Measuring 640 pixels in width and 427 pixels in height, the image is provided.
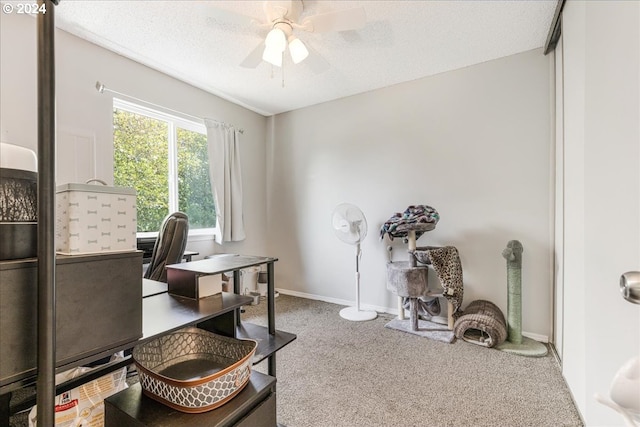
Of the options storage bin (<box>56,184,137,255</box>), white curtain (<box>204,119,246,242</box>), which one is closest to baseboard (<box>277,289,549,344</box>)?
white curtain (<box>204,119,246,242</box>)

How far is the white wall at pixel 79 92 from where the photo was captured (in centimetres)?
190

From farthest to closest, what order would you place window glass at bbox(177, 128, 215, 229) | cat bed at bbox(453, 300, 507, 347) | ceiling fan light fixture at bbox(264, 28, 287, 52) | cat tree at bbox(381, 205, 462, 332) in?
A: window glass at bbox(177, 128, 215, 229) → cat tree at bbox(381, 205, 462, 332) → cat bed at bbox(453, 300, 507, 347) → ceiling fan light fixture at bbox(264, 28, 287, 52)

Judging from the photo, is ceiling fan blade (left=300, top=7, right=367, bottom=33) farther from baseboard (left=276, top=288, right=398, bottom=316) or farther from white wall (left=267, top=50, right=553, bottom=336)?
baseboard (left=276, top=288, right=398, bottom=316)

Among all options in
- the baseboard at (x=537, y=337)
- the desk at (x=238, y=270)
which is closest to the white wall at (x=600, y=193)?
the baseboard at (x=537, y=337)

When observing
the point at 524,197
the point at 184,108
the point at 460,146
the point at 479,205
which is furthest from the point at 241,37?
the point at 524,197

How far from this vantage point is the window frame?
2611 mm

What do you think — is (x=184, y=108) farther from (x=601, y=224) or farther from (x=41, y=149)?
(x=601, y=224)

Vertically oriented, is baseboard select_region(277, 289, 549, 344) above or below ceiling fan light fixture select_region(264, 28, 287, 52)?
below

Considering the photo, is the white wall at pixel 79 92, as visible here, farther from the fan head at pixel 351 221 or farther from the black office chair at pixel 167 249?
the fan head at pixel 351 221

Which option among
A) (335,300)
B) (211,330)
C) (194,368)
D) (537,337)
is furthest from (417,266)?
(194,368)

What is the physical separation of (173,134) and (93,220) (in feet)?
8.66

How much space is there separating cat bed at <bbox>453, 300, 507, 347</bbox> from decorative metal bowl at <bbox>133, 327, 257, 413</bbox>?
1957 mm

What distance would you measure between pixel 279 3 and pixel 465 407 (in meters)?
2.55

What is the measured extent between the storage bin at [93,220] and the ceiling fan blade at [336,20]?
61.2 inches
